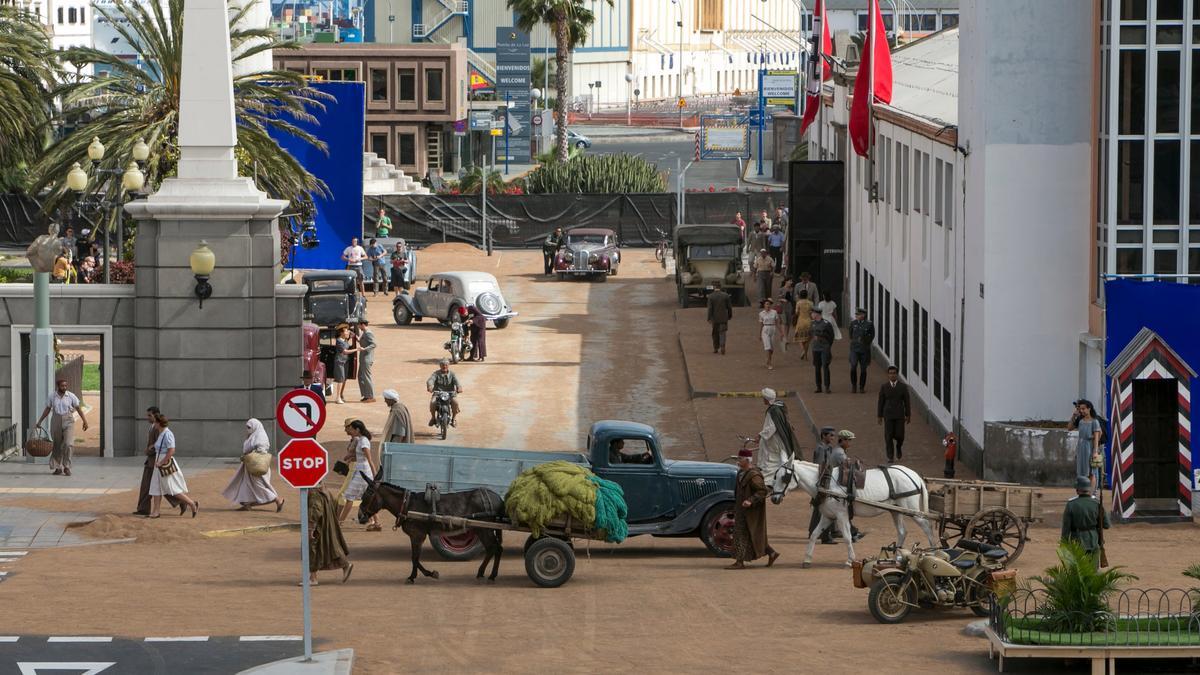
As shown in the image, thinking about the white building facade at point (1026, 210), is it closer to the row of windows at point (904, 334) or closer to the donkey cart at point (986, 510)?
the row of windows at point (904, 334)

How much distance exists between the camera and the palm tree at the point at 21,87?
5338 centimetres

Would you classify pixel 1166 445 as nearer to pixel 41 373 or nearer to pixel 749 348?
pixel 41 373

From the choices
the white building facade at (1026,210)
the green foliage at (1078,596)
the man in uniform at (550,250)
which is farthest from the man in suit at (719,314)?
the green foliage at (1078,596)

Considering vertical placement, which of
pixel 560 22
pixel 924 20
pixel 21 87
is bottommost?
pixel 21 87

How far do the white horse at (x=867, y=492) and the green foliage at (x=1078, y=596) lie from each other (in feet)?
17.6

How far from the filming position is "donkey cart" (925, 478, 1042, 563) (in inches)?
899

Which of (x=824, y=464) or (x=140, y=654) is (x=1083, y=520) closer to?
(x=824, y=464)

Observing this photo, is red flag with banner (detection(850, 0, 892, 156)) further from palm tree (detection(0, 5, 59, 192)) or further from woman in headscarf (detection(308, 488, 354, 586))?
palm tree (detection(0, 5, 59, 192))

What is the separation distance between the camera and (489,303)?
51625mm

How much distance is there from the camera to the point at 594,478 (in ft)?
73.7

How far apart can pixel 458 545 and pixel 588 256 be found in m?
41.7

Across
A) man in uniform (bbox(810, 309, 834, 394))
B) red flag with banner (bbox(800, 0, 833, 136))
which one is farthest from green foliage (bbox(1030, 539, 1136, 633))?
red flag with banner (bbox(800, 0, 833, 136))

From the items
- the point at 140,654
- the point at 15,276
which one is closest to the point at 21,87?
the point at 15,276

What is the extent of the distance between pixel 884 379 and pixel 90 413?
666 inches
